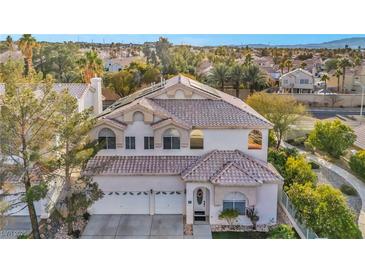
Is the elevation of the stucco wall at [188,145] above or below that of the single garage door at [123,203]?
above

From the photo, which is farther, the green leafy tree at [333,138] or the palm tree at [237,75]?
the palm tree at [237,75]

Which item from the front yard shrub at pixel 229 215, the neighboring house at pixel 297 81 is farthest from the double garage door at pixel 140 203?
the neighboring house at pixel 297 81

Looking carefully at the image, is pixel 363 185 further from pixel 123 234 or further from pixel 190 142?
pixel 123 234

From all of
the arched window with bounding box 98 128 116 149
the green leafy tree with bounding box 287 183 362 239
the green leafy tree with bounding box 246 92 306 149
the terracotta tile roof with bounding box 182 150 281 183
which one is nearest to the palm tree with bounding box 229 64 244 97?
the green leafy tree with bounding box 246 92 306 149

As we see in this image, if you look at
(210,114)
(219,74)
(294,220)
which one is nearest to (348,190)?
(294,220)

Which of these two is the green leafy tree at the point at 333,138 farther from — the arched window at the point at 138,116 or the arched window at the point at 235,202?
the arched window at the point at 138,116

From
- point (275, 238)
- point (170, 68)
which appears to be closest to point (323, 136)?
point (275, 238)
